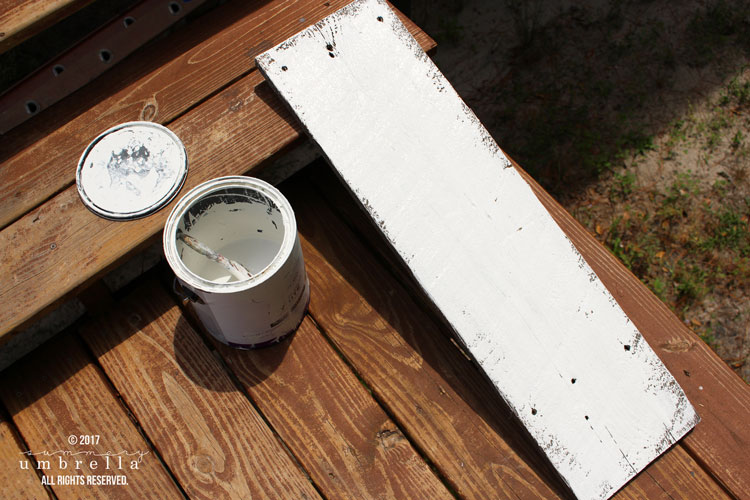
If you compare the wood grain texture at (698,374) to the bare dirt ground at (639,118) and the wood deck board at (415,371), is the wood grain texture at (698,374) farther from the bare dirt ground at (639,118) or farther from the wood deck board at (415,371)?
the bare dirt ground at (639,118)

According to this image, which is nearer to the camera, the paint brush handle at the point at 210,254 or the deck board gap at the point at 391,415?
the paint brush handle at the point at 210,254

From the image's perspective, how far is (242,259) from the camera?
1512 millimetres

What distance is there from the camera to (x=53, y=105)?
1648mm

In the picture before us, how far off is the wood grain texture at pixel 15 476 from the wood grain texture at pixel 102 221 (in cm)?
28

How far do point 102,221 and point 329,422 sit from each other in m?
0.77

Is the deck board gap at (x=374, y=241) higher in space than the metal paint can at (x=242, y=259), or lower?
lower

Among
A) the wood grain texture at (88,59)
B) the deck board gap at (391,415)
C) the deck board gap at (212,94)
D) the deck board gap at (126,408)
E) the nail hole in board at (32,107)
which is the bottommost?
the deck board gap at (391,415)

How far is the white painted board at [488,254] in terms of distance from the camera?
1.47 meters

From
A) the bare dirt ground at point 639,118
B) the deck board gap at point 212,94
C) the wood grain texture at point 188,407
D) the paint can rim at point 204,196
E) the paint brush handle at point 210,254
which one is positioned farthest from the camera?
the bare dirt ground at point 639,118

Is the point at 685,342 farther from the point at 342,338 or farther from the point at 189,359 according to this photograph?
the point at 189,359

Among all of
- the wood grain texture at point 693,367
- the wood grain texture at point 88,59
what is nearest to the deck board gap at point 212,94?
the wood grain texture at point 88,59

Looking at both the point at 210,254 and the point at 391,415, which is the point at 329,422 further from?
the point at 210,254

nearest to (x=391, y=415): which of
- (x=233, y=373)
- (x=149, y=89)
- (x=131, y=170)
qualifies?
(x=233, y=373)

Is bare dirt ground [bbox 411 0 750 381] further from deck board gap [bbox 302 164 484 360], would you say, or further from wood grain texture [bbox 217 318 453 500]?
wood grain texture [bbox 217 318 453 500]
